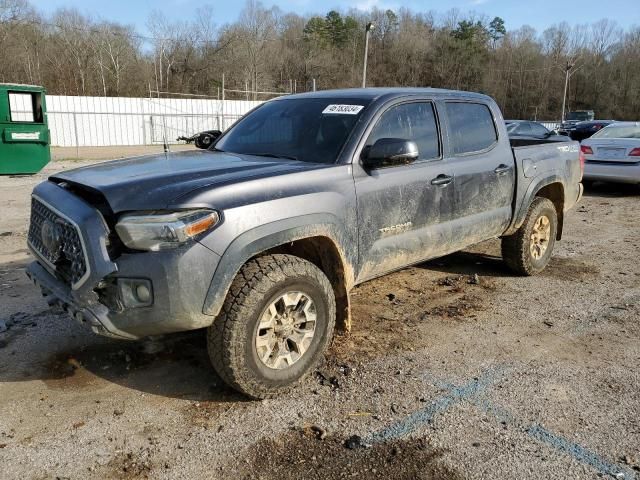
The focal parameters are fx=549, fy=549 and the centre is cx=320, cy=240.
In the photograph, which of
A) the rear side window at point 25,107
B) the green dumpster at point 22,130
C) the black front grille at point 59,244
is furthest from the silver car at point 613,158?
the rear side window at point 25,107

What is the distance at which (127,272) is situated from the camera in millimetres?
2857

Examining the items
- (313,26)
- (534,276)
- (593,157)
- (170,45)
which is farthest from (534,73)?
(534,276)

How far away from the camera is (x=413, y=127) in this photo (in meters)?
4.30

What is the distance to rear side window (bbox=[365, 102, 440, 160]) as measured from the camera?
404cm

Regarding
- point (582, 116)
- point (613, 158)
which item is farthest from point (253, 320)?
point (582, 116)

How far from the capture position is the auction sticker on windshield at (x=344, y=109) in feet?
13.2

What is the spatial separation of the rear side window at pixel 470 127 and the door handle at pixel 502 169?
217mm

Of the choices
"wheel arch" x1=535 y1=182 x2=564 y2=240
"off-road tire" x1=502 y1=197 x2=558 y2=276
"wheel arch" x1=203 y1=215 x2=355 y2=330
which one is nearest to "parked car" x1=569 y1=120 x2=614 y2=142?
"wheel arch" x1=535 y1=182 x2=564 y2=240

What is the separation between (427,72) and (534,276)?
8700 cm

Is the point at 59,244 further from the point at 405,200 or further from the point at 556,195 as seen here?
the point at 556,195

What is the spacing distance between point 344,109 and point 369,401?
2.09 m

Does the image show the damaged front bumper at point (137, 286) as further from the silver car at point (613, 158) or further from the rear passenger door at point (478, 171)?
the silver car at point (613, 158)

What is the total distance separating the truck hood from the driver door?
50 cm

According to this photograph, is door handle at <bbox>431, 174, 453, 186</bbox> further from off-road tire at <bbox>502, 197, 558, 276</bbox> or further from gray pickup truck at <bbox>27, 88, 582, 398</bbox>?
off-road tire at <bbox>502, 197, 558, 276</bbox>
